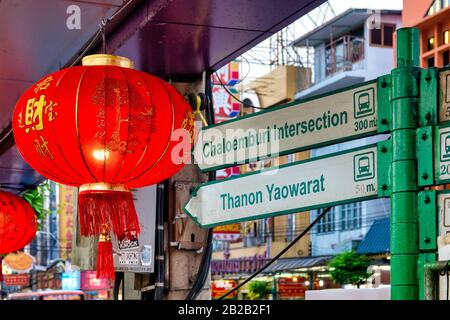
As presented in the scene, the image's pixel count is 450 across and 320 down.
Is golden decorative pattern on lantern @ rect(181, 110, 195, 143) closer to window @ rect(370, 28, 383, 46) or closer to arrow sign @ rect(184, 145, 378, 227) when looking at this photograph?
arrow sign @ rect(184, 145, 378, 227)

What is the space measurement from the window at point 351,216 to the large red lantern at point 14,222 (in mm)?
16898

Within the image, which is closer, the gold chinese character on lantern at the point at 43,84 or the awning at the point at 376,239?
the gold chinese character on lantern at the point at 43,84

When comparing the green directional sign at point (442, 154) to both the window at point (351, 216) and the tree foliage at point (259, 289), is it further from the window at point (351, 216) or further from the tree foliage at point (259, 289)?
the tree foliage at point (259, 289)

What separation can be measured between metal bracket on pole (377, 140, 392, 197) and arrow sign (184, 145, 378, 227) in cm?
2

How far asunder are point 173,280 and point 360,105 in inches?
105

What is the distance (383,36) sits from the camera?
23.6m

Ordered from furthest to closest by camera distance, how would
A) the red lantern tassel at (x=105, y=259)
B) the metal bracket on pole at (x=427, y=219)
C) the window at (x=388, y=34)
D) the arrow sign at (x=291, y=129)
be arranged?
1. the window at (x=388, y=34)
2. the red lantern tassel at (x=105, y=259)
3. the arrow sign at (x=291, y=129)
4. the metal bracket on pole at (x=427, y=219)

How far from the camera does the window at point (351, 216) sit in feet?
77.8

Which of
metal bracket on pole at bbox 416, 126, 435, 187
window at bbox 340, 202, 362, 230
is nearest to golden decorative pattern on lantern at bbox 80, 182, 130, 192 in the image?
metal bracket on pole at bbox 416, 126, 435, 187

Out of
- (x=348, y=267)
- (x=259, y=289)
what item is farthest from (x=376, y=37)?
(x=259, y=289)

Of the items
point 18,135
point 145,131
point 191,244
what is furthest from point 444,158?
point 191,244

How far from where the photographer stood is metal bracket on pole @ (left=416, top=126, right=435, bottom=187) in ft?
8.69

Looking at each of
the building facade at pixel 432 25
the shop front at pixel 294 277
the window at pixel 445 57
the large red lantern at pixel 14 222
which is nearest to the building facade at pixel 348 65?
the shop front at pixel 294 277

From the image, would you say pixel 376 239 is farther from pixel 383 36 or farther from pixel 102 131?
pixel 102 131
